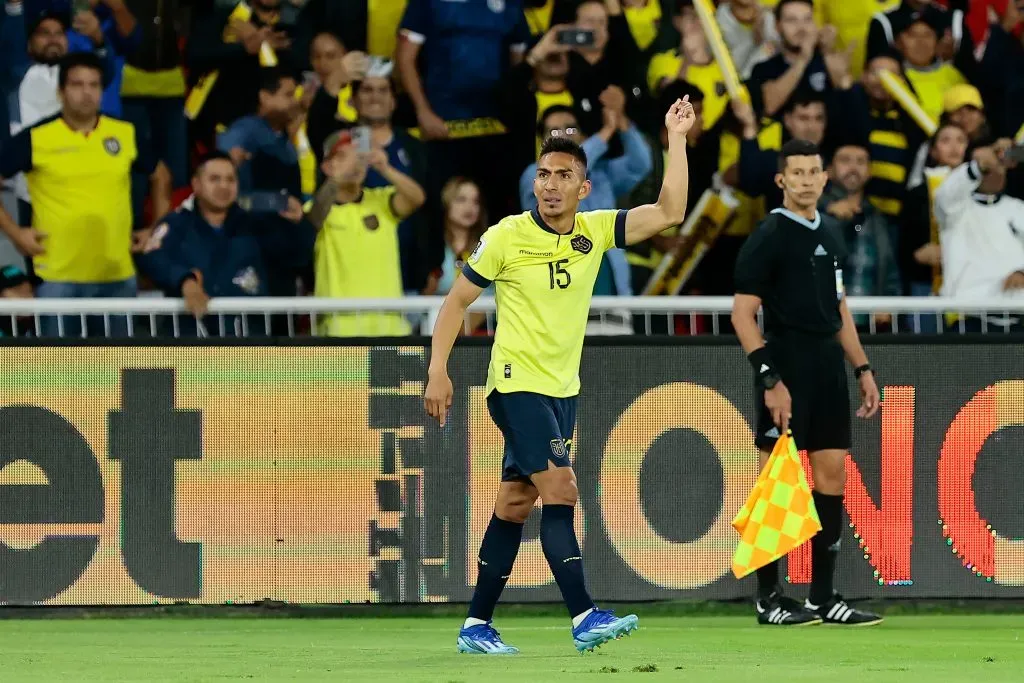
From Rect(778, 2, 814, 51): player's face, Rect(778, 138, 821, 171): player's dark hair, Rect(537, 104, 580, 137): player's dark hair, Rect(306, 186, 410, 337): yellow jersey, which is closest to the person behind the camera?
Rect(778, 138, 821, 171): player's dark hair

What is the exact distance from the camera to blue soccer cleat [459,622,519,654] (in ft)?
23.1

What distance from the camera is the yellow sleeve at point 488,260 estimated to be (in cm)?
709

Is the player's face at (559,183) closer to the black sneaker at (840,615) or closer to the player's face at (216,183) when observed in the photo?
the black sneaker at (840,615)

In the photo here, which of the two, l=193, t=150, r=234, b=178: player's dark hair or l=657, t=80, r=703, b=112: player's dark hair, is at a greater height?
l=657, t=80, r=703, b=112: player's dark hair

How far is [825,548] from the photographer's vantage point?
9031mm

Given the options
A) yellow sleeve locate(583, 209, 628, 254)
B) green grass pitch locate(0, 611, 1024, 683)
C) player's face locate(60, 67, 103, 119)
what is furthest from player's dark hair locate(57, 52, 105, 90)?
yellow sleeve locate(583, 209, 628, 254)

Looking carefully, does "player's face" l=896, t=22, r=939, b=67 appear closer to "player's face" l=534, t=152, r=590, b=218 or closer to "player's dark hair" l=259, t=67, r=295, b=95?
"player's dark hair" l=259, t=67, r=295, b=95

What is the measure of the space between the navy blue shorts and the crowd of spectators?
3.75 metres

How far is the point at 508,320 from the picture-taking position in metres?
7.12

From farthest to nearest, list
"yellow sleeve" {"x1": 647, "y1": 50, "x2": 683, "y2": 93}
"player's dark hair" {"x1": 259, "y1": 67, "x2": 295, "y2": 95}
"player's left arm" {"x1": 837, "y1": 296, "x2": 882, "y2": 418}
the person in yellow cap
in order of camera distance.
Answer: "yellow sleeve" {"x1": 647, "y1": 50, "x2": 683, "y2": 93} → the person in yellow cap → "player's dark hair" {"x1": 259, "y1": 67, "x2": 295, "y2": 95} → "player's left arm" {"x1": 837, "y1": 296, "x2": 882, "y2": 418}

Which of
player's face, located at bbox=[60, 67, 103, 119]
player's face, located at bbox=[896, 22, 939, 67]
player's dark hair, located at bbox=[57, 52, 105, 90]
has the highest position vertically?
player's face, located at bbox=[896, 22, 939, 67]

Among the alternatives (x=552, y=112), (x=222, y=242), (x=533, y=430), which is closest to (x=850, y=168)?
(x=552, y=112)

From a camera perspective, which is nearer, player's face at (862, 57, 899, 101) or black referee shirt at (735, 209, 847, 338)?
black referee shirt at (735, 209, 847, 338)

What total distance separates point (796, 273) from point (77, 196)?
4.50m
